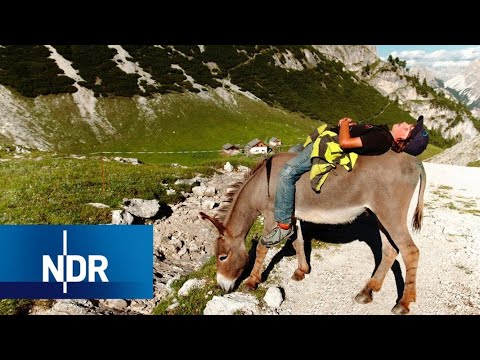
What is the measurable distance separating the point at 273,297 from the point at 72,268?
4.31m

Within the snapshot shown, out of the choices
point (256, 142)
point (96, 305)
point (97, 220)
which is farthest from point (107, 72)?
point (96, 305)

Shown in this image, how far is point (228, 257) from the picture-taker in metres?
7.05

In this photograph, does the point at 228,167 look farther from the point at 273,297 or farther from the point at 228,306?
the point at 228,306

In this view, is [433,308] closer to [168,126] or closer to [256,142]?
[256,142]

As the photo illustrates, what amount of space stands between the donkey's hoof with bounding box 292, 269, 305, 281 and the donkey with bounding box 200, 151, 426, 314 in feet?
3.12

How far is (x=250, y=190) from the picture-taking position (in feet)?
24.0

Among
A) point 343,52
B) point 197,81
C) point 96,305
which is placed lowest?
point 96,305

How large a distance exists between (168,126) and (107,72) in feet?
56.6

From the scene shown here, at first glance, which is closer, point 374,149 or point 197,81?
point 374,149

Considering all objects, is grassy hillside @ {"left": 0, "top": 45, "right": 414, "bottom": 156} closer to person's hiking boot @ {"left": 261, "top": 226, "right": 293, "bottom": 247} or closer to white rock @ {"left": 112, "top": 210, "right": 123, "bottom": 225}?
white rock @ {"left": 112, "top": 210, "right": 123, "bottom": 225}

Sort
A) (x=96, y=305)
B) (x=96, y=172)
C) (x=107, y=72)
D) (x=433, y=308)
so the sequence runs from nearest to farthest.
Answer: (x=433, y=308)
(x=96, y=305)
(x=96, y=172)
(x=107, y=72)

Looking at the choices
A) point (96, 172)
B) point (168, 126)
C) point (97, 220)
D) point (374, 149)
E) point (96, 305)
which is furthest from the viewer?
point (168, 126)

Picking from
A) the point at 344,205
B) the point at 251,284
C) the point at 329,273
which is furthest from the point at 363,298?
the point at 251,284

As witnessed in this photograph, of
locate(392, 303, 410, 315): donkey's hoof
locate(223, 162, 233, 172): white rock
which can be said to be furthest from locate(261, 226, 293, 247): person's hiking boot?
locate(223, 162, 233, 172): white rock
